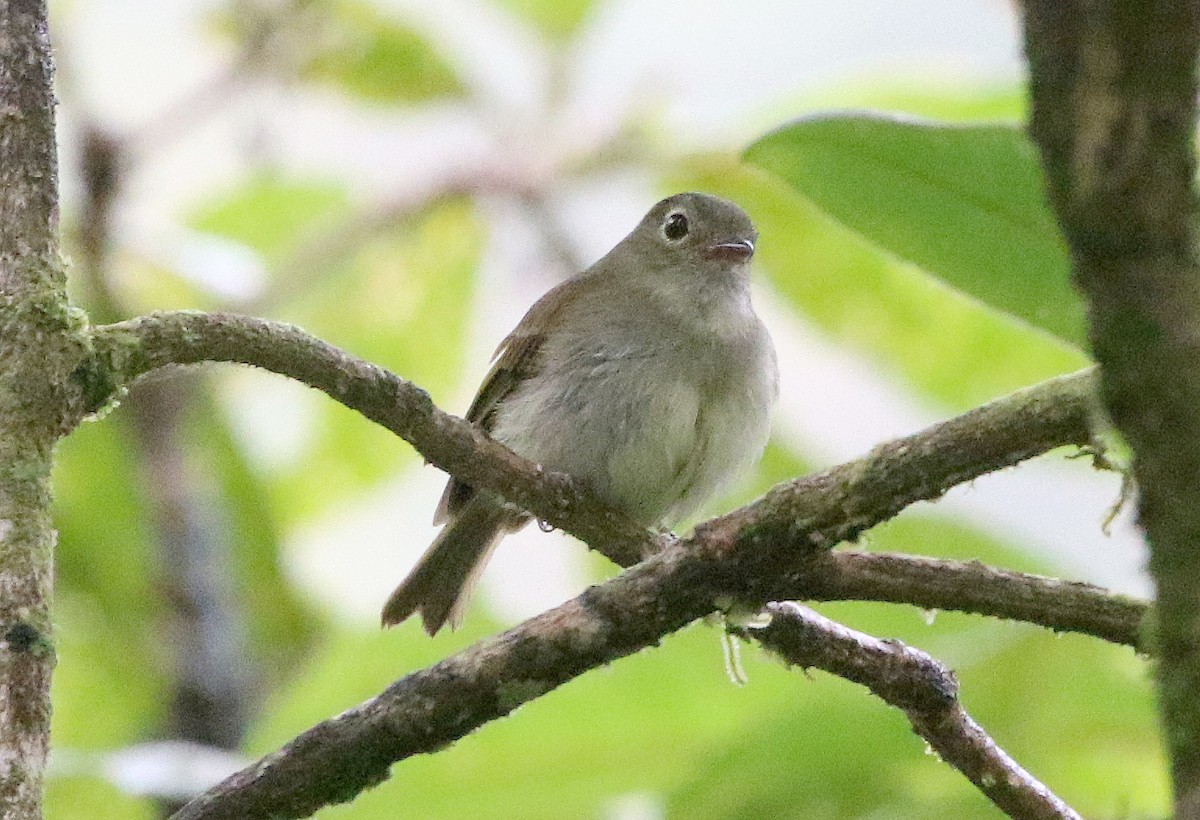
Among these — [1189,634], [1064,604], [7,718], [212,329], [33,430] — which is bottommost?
[1189,634]

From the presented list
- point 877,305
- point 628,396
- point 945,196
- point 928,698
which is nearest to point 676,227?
point 877,305

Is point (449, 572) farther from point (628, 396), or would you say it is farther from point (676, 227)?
point (676, 227)

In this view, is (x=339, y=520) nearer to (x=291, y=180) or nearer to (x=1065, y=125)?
(x=291, y=180)

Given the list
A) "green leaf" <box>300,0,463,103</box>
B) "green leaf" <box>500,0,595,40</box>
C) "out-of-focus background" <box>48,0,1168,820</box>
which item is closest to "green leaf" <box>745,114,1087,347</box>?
"out-of-focus background" <box>48,0,1168,820</box>

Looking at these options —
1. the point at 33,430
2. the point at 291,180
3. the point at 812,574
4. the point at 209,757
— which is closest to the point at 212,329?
the point at 33,430

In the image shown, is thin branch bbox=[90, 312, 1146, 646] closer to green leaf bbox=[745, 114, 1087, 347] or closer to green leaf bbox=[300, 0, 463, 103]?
green leaf bbox=[745, 114, 1087, 347]

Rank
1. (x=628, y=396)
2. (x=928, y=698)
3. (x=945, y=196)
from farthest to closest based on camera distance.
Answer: (x=628, y=396) → (x=945, y=196) → (x=928, y=698)

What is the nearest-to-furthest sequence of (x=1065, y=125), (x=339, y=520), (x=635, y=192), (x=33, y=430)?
(x=1065, y=125)
(x=33, y=430)
(x=635, y=192)
(x=339, y=520)
